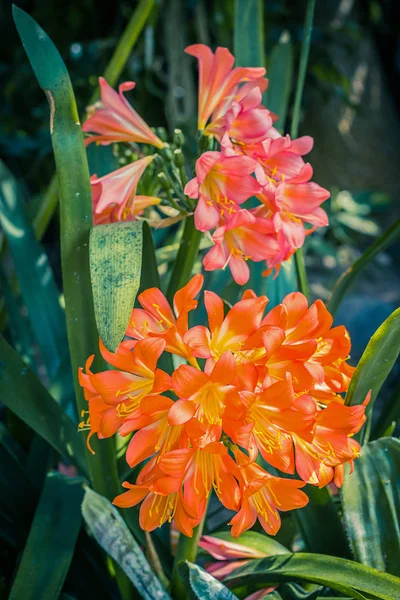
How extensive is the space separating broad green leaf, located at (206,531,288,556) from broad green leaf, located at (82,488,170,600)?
112 mm

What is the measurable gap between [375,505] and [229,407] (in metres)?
0.27

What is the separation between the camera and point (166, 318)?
0.56 m

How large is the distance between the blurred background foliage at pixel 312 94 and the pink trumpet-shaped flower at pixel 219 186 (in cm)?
71

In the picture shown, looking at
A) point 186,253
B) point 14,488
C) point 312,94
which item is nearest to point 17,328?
point 14,488

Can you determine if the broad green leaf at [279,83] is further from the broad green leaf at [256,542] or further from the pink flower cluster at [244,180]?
the broad green leaf at [256,542]

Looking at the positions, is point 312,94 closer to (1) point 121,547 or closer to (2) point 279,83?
(2) point 279,83

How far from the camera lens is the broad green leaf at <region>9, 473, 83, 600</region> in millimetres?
602

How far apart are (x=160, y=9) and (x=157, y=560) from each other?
182cm

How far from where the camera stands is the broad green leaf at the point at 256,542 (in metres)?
0.67

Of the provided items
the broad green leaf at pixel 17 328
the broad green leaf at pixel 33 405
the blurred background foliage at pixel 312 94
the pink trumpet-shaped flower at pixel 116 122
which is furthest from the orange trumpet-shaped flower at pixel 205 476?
the blurred background foliage at pixel 312 94

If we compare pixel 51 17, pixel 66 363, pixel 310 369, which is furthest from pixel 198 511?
pixel 51 17

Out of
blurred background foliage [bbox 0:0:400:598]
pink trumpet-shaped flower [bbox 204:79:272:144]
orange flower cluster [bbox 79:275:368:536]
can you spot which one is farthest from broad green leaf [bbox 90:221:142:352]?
blurred background foliage [bbox 0:0:400:598]

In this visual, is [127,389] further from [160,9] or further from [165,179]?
[160,9]

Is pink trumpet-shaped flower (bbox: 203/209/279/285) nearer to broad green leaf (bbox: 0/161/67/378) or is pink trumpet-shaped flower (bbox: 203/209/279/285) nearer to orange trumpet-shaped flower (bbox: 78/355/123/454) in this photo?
orange trumpet-shaped flower (bbox: 78/355/123/454)
